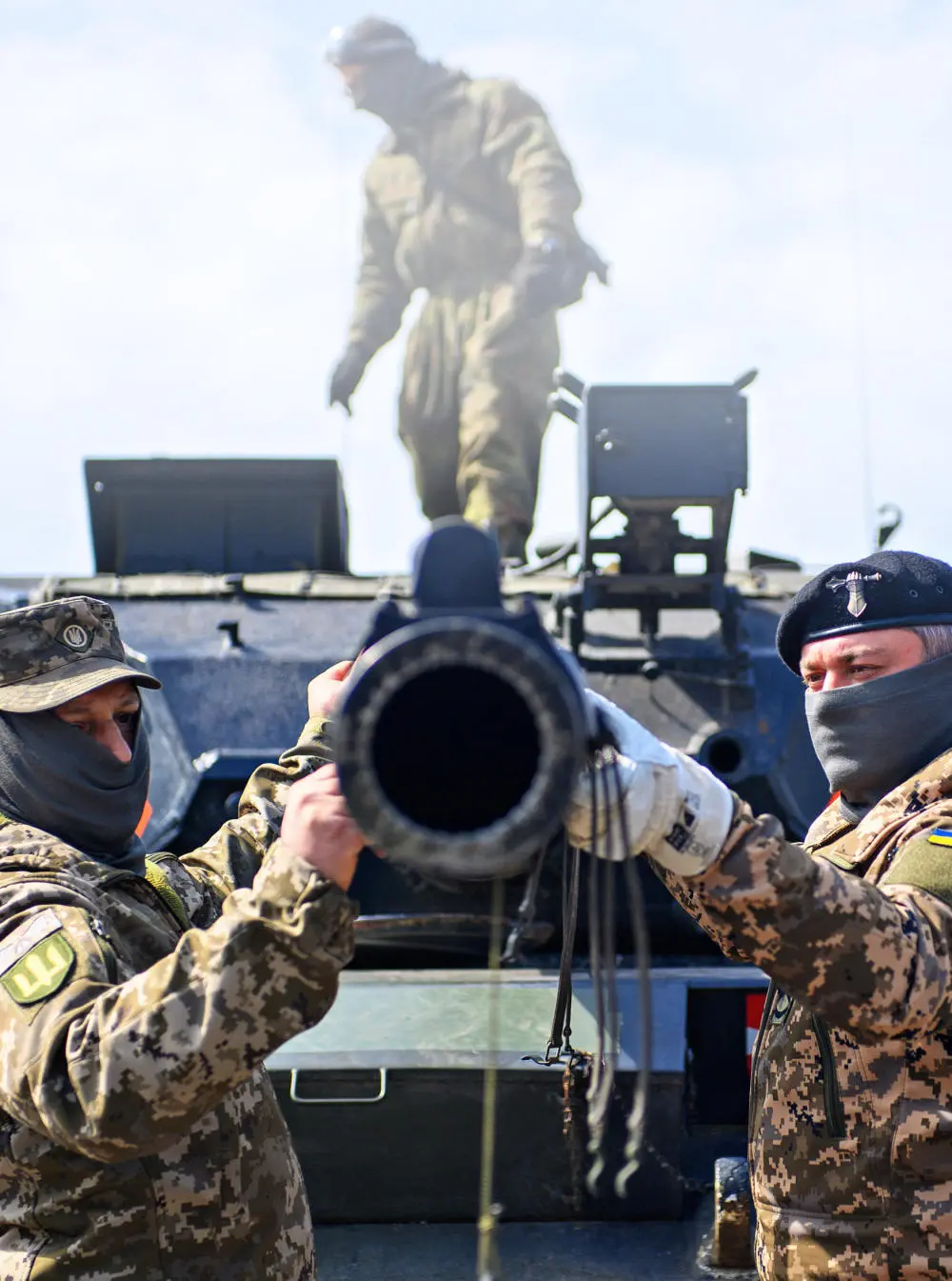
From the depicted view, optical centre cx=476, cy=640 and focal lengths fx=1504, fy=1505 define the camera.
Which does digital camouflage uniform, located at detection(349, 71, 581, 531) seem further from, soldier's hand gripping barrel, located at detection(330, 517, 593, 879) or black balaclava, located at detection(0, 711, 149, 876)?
soldier's hand gripping barrel, located at detection(330, 517, 593, 879)

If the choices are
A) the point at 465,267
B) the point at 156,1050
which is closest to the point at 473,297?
the point at 465,267

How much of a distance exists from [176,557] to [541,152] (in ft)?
8.26

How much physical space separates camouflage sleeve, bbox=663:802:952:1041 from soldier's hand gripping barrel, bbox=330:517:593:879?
46 cm

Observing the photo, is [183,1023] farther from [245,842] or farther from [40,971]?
[245,842]

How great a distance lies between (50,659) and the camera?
98.1 inches

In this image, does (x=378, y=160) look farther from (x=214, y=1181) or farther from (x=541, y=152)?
(x=214, y=1181)

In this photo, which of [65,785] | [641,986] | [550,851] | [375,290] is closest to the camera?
[641,986]

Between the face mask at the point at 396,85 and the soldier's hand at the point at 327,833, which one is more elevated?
the face mask at the point at 396,85

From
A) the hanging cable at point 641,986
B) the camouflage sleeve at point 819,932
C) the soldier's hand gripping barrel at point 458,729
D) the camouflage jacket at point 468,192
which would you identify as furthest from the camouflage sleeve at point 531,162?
the soldier's hand gripping barrel at point 458,729

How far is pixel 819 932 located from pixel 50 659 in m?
1.32

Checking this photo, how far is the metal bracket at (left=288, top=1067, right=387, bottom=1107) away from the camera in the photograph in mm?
3783

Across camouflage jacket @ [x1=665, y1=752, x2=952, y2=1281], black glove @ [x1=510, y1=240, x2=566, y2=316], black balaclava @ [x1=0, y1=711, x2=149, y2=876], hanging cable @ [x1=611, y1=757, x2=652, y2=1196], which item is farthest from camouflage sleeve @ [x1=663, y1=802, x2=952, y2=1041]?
black glove @ [x1=510, y1=240, x2=566, y2=316]

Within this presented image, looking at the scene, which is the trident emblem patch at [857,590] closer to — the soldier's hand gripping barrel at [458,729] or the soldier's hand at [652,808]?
the soldier's hand at [652,808]

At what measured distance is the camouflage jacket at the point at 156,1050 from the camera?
1.82 metres
